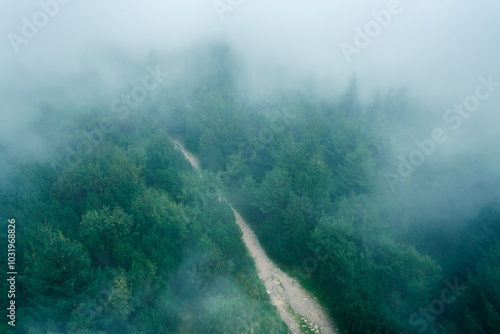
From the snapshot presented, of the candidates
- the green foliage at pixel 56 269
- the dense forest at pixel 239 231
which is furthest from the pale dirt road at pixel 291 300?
the green foliage at pixel 56 269

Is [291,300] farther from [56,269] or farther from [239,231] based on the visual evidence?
[56,269]

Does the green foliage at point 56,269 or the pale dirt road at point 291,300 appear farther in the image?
the pale dirt road at point 291,300

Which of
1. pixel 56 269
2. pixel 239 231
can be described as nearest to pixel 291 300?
pixel 239 231

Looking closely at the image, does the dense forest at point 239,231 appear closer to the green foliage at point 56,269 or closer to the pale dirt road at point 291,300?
the green foliage at point 56,269

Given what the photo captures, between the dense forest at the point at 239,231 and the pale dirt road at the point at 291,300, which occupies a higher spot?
the dense forest at the point at 239,231

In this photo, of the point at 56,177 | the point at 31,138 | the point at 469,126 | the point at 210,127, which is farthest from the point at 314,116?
the point at 31,138

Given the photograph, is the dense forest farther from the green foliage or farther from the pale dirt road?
the pale dirt road

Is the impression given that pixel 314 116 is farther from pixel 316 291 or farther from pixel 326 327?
pixel 326 327

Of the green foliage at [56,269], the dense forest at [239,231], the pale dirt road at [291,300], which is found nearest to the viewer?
the green foliage at [56,269]
